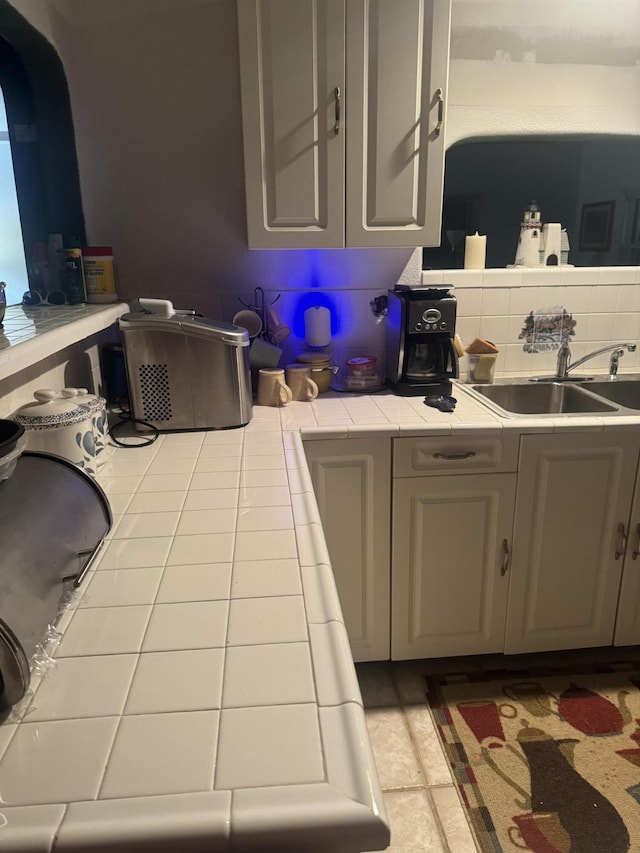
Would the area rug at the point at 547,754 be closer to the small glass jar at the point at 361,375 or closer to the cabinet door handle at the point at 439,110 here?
the small glass jar at the point at 361,375

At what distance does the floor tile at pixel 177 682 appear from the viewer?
67 centimetres

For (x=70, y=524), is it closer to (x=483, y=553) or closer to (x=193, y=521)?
(x=193, y=521)

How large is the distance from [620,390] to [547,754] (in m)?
1.33

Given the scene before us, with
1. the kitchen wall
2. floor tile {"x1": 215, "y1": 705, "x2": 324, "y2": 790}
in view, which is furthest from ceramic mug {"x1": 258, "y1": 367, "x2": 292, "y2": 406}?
floor tile {"x1": 215, "y1": 705, "x2": 324, "y2": 790}

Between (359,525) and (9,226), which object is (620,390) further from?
(9,226)

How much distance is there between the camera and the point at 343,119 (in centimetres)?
181

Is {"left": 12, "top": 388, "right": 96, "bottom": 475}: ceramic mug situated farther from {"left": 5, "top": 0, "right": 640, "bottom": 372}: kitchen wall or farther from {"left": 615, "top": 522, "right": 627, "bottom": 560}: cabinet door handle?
{"left": 615, "top": 522, "right": 627, "bottom": 560}: cabinet door handle

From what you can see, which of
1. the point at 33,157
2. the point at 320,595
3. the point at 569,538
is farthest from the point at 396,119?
the point at 320,595

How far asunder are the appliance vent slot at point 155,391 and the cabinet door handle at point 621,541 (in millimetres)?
1442

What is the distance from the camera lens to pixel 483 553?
1.89 m

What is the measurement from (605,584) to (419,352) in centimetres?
98

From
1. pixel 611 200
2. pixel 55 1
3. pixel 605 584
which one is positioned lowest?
pixel 605 584

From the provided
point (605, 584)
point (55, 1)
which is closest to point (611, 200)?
point (605, 584)

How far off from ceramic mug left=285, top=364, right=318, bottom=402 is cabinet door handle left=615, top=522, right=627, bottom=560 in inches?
42.7
